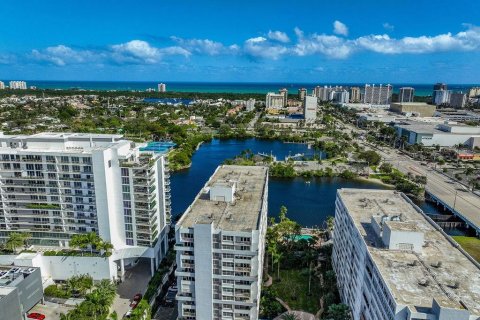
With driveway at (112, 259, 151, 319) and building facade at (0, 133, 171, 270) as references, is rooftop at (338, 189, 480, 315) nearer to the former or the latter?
building facade at (0, 133, 171, 270)

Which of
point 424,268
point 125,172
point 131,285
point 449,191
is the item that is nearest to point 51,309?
point 131,285

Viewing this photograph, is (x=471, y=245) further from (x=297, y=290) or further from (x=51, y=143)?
(x=51, y=143)

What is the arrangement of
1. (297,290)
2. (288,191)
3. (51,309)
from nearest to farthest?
(51,309) < (297,290) < (288,191)

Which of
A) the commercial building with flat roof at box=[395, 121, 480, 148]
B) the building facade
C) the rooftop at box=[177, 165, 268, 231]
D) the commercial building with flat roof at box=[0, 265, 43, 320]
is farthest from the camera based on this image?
the commercial building with flat roof at box=[395, 121, 480, 148]

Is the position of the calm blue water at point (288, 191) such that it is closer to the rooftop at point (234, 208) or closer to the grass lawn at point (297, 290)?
the grass lawn at point (297, 290)

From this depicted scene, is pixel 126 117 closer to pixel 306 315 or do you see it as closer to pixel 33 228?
pixel 33 228

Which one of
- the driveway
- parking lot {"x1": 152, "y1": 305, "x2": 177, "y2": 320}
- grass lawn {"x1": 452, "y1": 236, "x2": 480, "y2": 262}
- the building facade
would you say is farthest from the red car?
grass lawn {"x1": 452, "y1": 236, "x2": 480, "y2": 262}

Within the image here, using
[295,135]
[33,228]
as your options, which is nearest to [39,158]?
[33,228]
